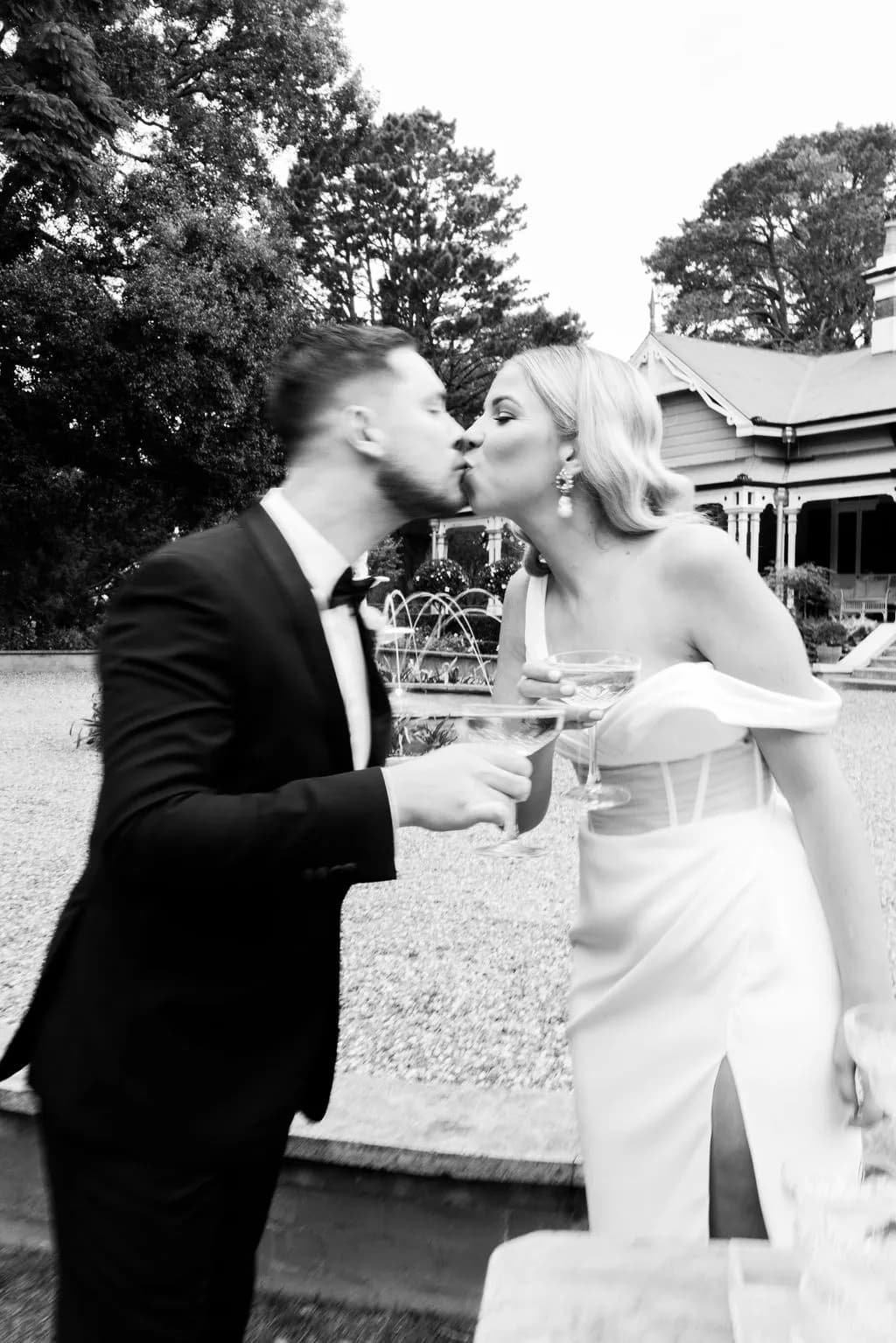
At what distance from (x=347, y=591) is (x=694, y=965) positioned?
0.96 metres

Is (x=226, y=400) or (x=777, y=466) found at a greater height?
(x=226, y=400)

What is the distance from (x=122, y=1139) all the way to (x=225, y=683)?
677mm

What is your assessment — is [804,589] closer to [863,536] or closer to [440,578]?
[863,536]

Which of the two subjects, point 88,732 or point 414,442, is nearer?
point 414,442

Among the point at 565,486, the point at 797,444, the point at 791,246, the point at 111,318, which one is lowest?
the point at 797,444

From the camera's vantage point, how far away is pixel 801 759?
6.73 ft

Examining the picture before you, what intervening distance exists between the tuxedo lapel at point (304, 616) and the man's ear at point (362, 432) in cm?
20

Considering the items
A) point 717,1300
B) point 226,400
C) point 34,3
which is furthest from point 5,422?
point 717,1300

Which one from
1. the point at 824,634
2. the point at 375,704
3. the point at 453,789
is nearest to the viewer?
the point at 453,789

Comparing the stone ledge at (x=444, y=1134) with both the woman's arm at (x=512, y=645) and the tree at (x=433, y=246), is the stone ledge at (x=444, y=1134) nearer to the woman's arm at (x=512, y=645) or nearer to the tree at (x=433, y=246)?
the woman's arm at (x=512, y=645)

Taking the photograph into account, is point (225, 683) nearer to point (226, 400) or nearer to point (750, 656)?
point (750, 656)

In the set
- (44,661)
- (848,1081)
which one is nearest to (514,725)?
(848,1081)

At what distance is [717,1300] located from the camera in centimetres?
121

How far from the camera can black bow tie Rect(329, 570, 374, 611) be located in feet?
5.59
